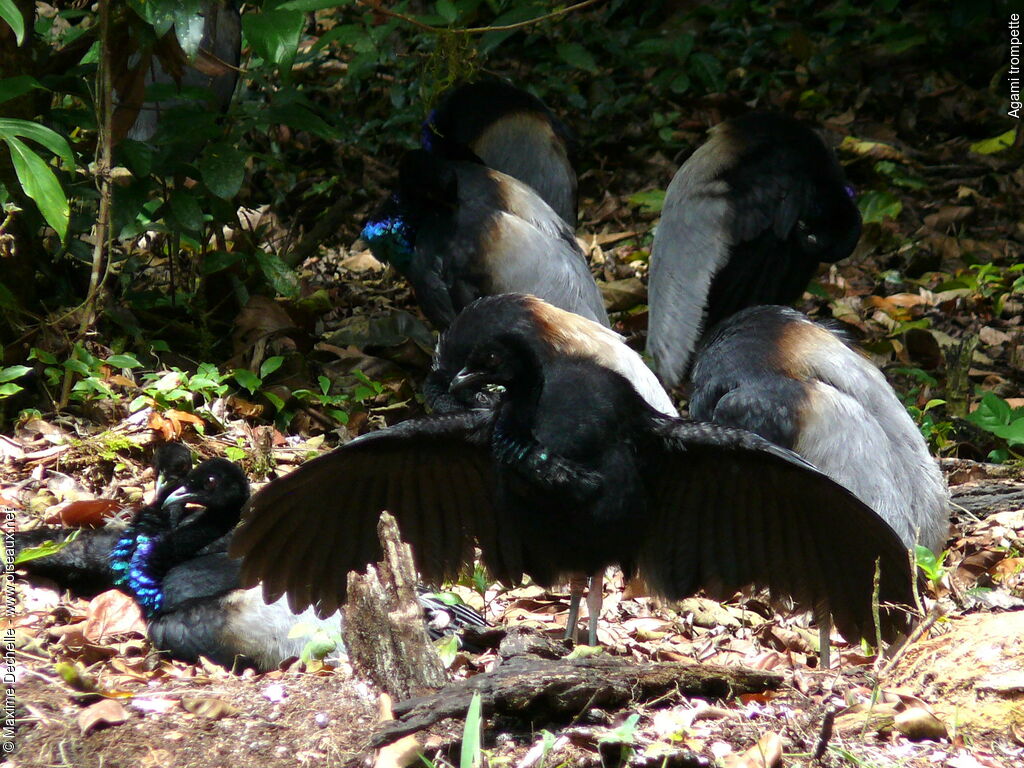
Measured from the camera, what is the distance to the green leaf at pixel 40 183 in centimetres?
427

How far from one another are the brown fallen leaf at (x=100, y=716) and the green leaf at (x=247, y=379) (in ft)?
10.6

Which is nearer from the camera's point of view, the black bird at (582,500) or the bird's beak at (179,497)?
the black bird at (582,500)

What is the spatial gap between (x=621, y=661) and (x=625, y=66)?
25.5 feet

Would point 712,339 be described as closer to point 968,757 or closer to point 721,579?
point 721,579

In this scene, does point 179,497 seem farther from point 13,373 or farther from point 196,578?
point 13,373

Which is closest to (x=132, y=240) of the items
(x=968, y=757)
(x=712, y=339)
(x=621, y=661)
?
(x=712, y=339)

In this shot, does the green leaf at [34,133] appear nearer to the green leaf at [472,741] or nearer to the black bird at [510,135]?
the green leaf at [472,741]

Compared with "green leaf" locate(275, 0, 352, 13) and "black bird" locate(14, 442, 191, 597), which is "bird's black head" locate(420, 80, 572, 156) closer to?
"green leaf" locate(275, 0, 352, 13)

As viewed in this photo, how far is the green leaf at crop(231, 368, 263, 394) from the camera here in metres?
5.99

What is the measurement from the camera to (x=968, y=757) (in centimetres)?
272

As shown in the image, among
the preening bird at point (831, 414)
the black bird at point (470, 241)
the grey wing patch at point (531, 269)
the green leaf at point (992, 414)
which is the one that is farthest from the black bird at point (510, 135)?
the preening bird at point (831, 414)

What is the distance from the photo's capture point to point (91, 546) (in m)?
4.66

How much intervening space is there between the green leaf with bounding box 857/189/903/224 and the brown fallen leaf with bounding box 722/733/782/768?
20.6 feet

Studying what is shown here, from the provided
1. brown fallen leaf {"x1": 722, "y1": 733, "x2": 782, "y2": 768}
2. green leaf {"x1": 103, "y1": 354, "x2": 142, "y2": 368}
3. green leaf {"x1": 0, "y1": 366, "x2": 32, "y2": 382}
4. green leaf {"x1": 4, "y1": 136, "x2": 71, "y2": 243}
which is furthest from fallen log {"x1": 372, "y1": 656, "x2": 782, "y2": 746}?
green leaf {"x1": 103, "y1": 354, "x2": 142, "y2": 368}
